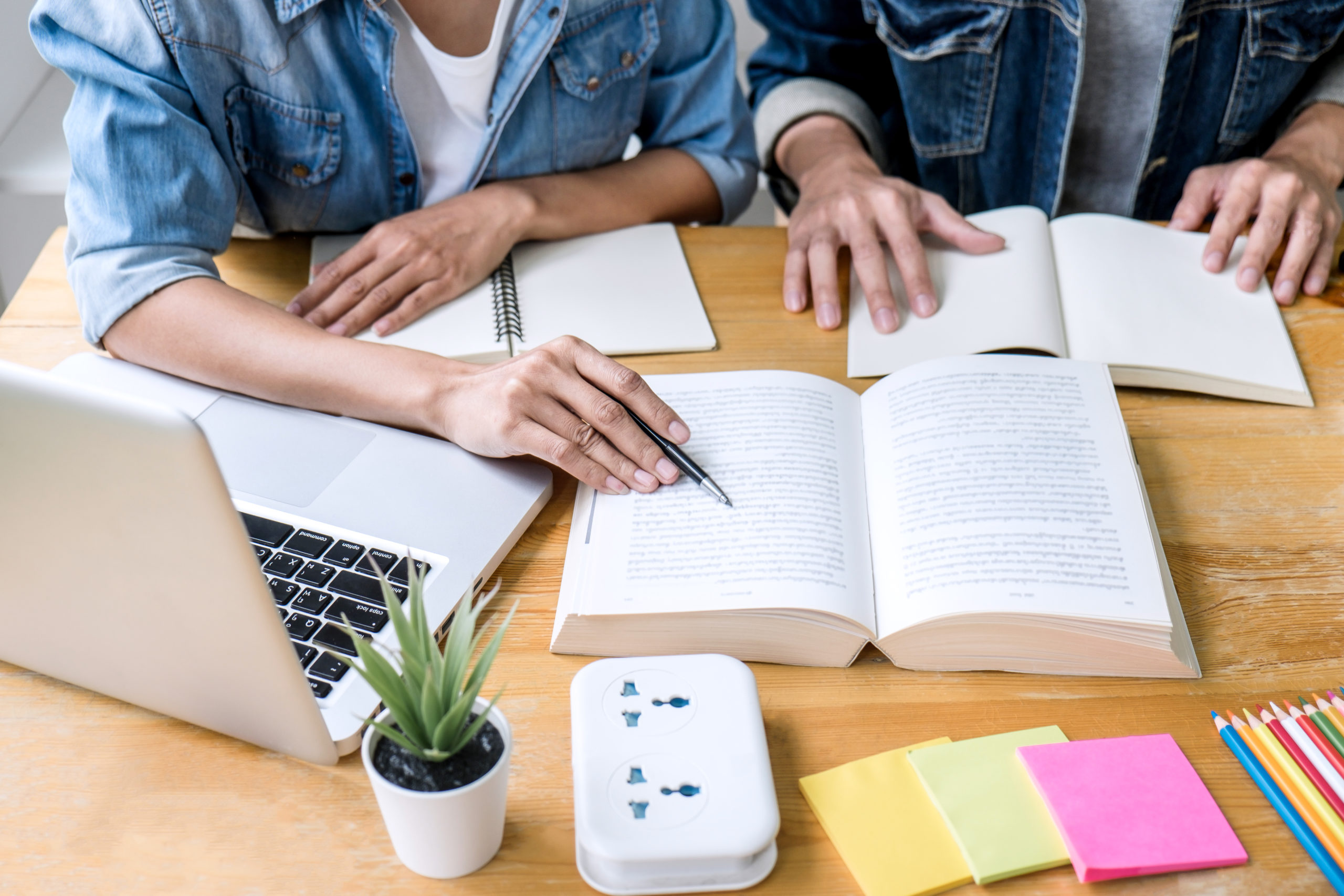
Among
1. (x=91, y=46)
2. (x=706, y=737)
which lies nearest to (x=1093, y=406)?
(x=706, y=737)

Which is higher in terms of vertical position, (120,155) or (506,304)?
(120,155)

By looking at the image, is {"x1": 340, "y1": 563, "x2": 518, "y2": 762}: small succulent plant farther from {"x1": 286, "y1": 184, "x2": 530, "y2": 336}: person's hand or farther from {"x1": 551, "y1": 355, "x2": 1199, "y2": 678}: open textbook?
{"x1": 286, "y1": 184, "x2": 530, "y2": 336}: person's hand

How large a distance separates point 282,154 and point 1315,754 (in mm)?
1053

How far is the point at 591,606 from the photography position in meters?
0.66

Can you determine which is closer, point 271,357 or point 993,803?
point 993,803

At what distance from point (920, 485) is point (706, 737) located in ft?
0.89

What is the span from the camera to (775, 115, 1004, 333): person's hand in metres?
1.01

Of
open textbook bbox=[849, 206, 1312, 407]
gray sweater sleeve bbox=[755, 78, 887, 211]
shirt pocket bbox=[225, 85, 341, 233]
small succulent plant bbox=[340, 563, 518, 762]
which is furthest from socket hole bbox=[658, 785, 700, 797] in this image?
gray sweater sleeve bbox=[755, 78, 887, 211]

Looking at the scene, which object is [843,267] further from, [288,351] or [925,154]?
[288,351]

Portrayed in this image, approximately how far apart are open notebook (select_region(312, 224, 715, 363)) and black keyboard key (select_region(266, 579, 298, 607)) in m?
0.30

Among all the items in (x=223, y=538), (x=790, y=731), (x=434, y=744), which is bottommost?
(x=790, y=731)

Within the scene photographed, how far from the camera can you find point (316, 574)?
0.68 metres

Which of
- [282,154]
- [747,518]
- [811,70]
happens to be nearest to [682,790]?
[747,518]

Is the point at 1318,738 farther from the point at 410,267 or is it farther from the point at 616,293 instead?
the point at 410,267
